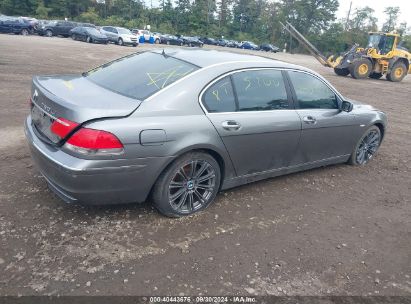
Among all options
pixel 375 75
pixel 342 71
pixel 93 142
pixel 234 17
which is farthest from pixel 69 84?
pixel 234 17

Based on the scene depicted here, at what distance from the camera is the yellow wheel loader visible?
834 inches

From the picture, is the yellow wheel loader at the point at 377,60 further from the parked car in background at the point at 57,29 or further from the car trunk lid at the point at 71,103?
the parked car in background at the point at 57,29

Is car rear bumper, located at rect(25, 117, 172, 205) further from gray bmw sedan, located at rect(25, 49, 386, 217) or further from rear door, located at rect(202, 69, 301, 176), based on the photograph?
rear door, located at rect(202, 69, 301, 176)

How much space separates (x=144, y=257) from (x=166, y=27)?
72.1 m

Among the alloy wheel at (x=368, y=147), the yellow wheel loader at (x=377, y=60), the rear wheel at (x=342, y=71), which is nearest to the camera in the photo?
the alloy wheel at (x=368, y=147)

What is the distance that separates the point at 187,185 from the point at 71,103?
135 cm

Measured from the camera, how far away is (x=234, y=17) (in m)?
86.2

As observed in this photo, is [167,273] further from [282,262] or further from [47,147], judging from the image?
[47,147]

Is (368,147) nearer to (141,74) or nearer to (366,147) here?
(366,147)

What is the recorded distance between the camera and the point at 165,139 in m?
3.43

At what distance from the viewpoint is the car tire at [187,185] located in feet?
11.9

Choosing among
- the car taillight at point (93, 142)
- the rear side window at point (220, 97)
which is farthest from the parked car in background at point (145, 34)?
the car taillight at point (93, 142)

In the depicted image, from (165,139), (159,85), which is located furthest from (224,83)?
(165,139)

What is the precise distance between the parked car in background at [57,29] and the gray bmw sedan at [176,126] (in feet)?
112
